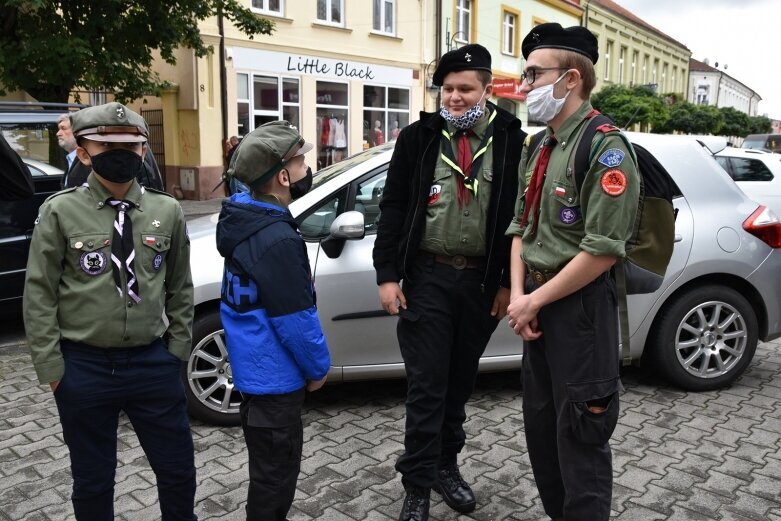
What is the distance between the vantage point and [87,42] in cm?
994

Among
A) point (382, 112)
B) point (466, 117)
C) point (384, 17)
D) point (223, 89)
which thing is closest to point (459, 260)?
point (466, 117)

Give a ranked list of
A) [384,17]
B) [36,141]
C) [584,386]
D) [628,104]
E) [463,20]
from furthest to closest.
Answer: [628,104] → [463,20] → [384,17] → [36,141] → [584,386]

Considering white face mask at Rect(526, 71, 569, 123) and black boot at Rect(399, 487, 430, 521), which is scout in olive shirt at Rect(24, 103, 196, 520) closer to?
black boot at Rect(399, 487, 430, 521)

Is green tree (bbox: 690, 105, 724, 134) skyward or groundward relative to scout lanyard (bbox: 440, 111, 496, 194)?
skyward

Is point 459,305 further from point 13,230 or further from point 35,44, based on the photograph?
point 35,44

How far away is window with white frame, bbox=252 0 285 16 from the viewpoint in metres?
18.8

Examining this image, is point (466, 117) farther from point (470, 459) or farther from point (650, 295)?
point (650, 295)

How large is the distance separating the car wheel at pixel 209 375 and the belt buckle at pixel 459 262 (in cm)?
173

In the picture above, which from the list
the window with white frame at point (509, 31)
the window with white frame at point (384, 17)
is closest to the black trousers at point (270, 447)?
the window with white frame at point (384, 17)

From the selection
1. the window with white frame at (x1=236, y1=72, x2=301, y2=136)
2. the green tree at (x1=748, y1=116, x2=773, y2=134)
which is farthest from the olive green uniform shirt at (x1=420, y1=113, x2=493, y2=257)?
the green tree at (x1=748, y1=116, x2=773, y2=134)

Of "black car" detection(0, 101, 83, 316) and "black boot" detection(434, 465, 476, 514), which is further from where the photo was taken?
"black car" detection(0, 101, 83, 316)

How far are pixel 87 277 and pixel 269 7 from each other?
60.0 feet

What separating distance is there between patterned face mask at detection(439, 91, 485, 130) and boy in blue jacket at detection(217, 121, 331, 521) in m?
0.73

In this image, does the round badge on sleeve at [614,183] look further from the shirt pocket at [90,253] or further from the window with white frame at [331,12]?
the window with white frame at [331,12]
